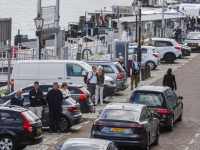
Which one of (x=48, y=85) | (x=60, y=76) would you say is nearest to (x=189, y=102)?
(x=60, y=76)

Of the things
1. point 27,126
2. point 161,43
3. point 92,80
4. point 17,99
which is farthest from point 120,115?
point 161,43

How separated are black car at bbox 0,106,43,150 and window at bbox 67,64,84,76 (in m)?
8.71

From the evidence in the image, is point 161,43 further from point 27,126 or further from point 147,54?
point 27,126

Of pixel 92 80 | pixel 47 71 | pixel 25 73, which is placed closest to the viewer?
pixel 92 80

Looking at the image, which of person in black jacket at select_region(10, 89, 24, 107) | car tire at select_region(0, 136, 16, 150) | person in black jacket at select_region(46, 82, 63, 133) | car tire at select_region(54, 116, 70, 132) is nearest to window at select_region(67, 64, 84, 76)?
car tire at select_region(54, 116, 70, 132)

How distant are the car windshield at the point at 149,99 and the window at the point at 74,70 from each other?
6.07m

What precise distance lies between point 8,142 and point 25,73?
9.05m

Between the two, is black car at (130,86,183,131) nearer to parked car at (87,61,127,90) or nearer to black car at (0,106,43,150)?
black car at (0,106,43,150)

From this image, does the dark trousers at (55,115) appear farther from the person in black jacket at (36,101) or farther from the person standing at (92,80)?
the person standing at (92,80)

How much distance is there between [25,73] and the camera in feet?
74.2

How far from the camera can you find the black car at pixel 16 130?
13.8m

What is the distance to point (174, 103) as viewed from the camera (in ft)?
58.9

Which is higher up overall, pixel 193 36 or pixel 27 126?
pixel 193 36

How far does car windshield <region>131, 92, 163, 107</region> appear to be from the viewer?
16953 millimetres
